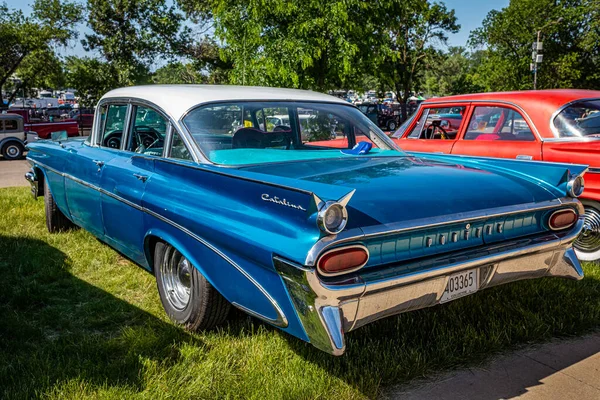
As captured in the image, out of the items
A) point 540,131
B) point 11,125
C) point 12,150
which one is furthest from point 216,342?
point 11,125

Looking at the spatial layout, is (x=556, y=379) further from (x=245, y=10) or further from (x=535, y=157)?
(x=245, y=10)

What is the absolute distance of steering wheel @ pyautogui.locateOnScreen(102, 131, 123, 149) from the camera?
467 cm

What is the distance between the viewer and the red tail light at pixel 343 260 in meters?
2.38

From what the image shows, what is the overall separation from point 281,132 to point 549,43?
3464 centimetres

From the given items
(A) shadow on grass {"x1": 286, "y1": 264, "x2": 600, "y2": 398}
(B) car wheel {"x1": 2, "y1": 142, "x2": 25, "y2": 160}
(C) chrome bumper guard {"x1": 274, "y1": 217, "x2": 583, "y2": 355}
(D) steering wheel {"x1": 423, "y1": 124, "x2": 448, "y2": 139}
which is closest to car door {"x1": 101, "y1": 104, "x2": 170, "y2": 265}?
(A) shadow on grass {"x1": 286, "y1": 264, "x2": 600, "y2": 398}

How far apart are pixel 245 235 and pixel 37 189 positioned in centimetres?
461

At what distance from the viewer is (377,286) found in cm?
248

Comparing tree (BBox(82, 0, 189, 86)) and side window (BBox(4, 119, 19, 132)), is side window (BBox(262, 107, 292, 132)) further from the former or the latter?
tree (BBox(82, 0, 189, 86))

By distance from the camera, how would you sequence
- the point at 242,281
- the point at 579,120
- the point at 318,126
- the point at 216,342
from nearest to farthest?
the point at 242,281 < the point at 216,342 < the point at 318,126 < the point at 579,120

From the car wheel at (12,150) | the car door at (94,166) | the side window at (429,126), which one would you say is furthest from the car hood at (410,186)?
the car wheel at (12,150)

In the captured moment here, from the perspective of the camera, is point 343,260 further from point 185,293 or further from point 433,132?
point 433,132

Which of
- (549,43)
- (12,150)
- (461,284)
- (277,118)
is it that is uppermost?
(549,43)

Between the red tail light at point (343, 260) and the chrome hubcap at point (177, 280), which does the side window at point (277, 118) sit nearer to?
the chrome hubcap at point (177, 280)

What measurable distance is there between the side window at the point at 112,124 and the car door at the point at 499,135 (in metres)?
3.64
